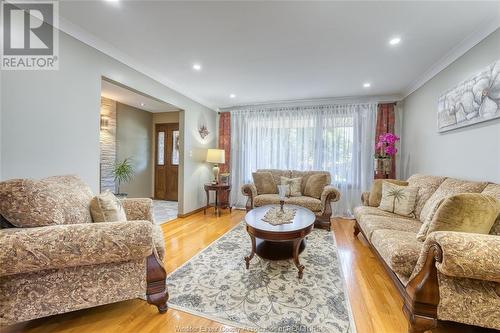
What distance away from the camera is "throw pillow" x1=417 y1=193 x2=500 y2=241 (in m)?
1.44

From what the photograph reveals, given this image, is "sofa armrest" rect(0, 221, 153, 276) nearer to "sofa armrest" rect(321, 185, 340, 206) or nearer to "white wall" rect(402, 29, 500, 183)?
"sofa armrest" rect(321, 185, 340, 206)

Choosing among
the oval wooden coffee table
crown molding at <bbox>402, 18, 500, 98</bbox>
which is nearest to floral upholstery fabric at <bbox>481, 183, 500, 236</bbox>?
the oval wooden coffee table

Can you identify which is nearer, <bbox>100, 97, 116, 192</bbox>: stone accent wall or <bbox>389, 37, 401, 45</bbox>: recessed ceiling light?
<bbox>389, 37, 401, 45</bbox>: recessed ceiling light

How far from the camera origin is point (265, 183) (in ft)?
13.9

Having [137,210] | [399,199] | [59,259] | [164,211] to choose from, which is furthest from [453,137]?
[164,211]

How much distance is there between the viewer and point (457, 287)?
1.26 m

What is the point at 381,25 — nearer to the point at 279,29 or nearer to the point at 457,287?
the point at 279,29

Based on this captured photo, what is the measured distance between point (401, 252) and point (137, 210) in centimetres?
229

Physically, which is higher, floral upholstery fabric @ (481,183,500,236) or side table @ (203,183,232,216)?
floral upholstery fabric @ (481,183,500,236)

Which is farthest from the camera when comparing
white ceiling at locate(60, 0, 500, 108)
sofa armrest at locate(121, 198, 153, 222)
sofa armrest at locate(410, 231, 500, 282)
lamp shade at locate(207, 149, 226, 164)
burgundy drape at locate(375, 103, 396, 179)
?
lamp shade at locate(207, 149, 226, 164)

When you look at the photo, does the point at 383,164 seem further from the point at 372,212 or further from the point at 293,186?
the point at 293,186

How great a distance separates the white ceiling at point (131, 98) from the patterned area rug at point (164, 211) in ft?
6.85

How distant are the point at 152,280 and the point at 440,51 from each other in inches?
149

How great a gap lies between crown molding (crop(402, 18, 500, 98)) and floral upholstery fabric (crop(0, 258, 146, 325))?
3613 millimetres
